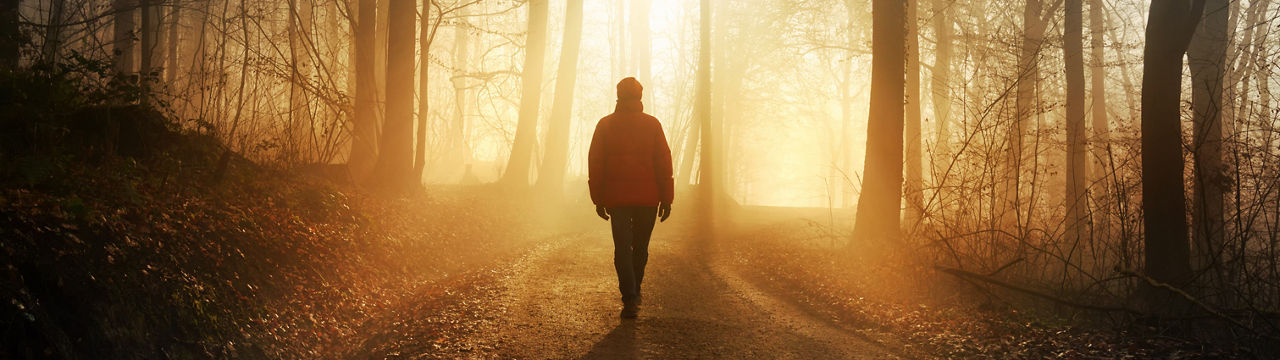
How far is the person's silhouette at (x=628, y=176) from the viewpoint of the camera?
7.13 m

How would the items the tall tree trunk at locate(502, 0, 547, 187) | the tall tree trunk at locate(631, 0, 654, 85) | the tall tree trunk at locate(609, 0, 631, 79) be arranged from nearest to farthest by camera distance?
the tall tree trunk at locate(502, 0, 547, 187)
the tall tree trunk at locate(631, 0, 654, 85)
the tall tree trunk at locate(609, 0, 631, 79)

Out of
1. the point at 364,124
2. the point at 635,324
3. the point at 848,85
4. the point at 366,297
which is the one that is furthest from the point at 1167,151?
the point at 848,85

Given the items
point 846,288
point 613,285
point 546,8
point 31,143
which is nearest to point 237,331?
point 31,143

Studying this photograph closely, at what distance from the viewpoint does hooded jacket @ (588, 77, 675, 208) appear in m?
7.12

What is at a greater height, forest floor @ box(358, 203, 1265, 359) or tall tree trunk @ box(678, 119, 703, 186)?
tall tree trunk @ box(678, 119, 703, 186)

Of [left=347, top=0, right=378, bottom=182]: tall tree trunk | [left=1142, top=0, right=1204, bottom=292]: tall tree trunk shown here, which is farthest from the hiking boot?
[left=347, top=0, right=378, bottom=182]: tall tree trunk

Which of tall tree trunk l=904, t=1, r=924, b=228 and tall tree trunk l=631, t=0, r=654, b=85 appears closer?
tall tree trunk l=904, t=1, r=924, b=228

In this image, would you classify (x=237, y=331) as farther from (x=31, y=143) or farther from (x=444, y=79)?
(x=444, y=79)

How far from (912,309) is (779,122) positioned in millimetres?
31870

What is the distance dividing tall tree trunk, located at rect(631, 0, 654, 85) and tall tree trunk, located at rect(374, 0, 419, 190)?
57.6 feet

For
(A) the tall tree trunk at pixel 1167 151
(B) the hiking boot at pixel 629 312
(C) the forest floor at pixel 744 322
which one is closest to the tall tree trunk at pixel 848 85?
(C) the forest floor at pixel 744 322

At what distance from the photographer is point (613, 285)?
30.9 ft

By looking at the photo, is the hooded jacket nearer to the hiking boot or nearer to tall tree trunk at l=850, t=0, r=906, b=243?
the hiking boot

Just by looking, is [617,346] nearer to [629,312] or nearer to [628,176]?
[629,312]
